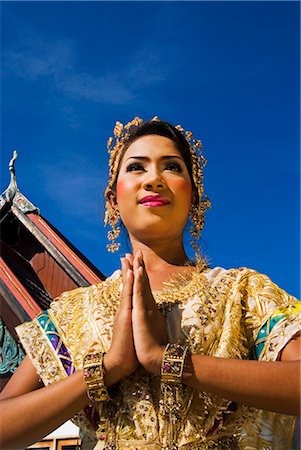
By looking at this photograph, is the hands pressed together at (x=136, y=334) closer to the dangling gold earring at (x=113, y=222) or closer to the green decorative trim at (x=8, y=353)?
the dangling gold earring at (x=113, y=222)

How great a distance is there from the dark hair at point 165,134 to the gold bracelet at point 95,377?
690 millimetres

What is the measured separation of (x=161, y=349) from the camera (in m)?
1.50

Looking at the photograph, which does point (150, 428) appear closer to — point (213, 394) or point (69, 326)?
point (213, 394)

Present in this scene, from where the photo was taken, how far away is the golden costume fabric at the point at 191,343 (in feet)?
5.08

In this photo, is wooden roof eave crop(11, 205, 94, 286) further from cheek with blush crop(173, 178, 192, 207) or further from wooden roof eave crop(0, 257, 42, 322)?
cheek with blush crop(173, 178, 192, 207)

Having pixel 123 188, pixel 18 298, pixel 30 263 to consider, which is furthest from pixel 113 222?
pixel 30 263

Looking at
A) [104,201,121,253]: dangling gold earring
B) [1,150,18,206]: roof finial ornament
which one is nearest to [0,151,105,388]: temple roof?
[1,150,18,206]: roof finial ornament

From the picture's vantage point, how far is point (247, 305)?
1.70m

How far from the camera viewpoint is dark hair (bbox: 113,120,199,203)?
1948 millimetres

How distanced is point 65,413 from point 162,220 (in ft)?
1.92

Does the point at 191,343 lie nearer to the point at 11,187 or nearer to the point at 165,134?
the point at 165,134

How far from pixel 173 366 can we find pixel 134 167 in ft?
2.12

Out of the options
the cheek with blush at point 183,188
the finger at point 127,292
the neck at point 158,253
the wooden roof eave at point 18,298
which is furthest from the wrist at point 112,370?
the wooden roof eave at point 18,298

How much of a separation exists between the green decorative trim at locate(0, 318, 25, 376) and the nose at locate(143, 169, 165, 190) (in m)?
3.91
